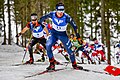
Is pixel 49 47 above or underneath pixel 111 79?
above

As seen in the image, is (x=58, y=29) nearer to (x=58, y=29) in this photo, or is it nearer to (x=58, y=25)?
(x=58, y=29)

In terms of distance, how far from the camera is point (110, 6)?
24.3 meters

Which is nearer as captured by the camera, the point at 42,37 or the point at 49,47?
the point at 49,47

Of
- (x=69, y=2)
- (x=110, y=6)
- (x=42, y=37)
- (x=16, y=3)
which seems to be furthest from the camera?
(x=16, y=3)

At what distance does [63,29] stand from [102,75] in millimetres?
1848

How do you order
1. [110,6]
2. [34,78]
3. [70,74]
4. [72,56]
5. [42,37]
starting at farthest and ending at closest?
[110,6]
[42,37]
[72,56]
[70,74]
[34,78]

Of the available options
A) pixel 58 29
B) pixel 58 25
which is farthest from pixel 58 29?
Result: pixel 58 25

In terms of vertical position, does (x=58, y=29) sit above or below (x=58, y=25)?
below

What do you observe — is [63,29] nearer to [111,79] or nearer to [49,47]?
[49,47]

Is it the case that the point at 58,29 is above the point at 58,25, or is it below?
below

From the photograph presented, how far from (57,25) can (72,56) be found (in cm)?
114

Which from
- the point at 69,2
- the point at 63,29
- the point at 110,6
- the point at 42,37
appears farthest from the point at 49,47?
the point at 69,2

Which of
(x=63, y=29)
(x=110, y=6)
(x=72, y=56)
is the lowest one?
(x=72, y=56)

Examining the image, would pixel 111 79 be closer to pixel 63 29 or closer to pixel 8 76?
pixel 63 29
